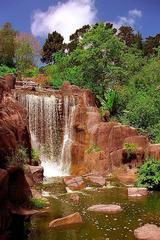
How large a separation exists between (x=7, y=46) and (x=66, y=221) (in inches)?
1852

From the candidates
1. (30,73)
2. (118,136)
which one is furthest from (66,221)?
(30,73)

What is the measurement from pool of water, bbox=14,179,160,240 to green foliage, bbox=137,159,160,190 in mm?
1187

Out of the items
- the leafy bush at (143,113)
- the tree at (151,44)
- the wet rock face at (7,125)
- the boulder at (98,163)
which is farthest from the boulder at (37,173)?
the tree at (151,44)

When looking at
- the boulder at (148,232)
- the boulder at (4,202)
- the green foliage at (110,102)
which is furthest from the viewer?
the green foliage at (110,102)

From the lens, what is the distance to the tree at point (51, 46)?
74.1 metres

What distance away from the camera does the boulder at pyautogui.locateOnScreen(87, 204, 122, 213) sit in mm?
18833

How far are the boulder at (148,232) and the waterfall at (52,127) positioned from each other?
59.9 ft

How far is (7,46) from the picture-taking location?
2368 inches

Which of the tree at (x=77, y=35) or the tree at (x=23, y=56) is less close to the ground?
the tree at (x=77, y=35)

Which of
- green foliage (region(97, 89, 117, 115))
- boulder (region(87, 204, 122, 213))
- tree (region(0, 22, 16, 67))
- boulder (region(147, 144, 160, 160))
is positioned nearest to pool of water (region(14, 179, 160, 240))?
boulder (region(87, 204, 122, 213))

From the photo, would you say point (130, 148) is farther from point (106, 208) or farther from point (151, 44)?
point (151, 44)

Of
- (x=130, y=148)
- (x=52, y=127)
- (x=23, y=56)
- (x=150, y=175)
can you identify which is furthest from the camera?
(x=23, y=56)

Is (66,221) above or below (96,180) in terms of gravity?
above

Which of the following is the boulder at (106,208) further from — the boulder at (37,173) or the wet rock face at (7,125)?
the boulder at (37,173)
